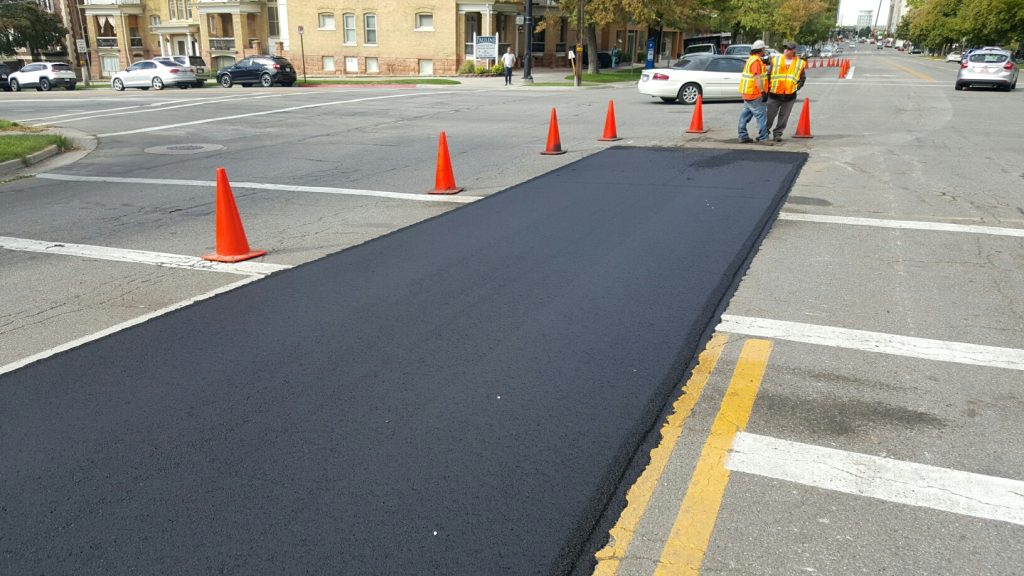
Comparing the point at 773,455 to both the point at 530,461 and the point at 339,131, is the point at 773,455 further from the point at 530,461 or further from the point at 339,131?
the point at 339,131

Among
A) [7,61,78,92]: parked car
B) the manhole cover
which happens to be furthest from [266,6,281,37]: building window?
the manhole cover

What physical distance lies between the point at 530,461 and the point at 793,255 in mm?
4611

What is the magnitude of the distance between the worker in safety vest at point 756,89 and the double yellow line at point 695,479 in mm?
10025

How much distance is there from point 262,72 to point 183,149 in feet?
81.3

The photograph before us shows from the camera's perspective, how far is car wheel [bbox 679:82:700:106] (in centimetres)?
2377

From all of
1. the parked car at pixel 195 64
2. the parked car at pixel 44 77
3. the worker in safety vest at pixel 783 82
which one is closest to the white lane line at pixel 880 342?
the worker in safety vest at pixel 783 82

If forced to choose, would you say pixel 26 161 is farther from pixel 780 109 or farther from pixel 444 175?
pixel 780 109

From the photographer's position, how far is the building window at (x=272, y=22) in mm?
55500

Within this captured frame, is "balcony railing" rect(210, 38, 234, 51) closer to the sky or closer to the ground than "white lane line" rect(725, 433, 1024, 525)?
closer to the sky

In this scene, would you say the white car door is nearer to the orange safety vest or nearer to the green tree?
the orange safety vest

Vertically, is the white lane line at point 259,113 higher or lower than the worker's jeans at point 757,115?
lower

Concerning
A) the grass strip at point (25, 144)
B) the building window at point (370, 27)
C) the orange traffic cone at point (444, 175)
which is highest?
the building window at point (370, 27)

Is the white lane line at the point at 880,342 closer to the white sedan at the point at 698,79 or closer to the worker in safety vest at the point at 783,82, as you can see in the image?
the worker in safety vest at the point at 783,82

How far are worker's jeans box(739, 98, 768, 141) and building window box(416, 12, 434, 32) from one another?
35.2m
